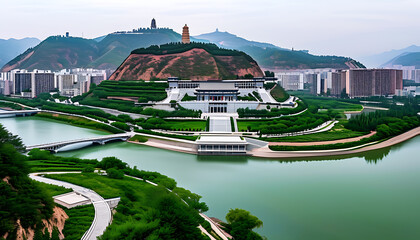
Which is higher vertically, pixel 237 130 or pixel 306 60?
pixel 306 60

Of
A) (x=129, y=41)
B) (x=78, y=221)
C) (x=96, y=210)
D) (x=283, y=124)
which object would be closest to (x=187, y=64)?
(x=283, y=124)

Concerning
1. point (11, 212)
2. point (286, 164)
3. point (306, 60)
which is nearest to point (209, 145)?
point (286, 164)

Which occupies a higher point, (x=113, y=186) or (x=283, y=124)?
(x=283, y=124)

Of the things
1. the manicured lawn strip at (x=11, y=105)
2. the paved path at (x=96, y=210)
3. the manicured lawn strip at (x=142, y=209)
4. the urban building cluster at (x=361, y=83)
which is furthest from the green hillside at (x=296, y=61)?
the paved path at (x=96, y=210)

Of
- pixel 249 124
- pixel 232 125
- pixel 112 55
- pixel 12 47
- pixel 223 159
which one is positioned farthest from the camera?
pixel 12 47

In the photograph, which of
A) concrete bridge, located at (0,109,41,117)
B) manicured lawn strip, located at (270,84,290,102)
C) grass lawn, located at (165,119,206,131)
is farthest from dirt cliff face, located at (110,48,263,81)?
grass lawn, located at (165,119,206,131)

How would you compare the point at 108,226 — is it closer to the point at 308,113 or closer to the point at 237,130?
the point at 237,130

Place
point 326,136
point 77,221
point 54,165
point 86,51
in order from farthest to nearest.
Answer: point 86,51, point 326,136, point 54,165, point 77,221

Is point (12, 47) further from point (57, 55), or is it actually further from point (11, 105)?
point (11, 105)
